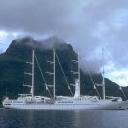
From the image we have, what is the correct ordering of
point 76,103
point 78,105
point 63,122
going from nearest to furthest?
point 63,122
point 78,105
point 76,103

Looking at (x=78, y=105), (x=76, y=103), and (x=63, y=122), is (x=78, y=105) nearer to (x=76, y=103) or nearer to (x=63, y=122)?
(x=76, y=103)

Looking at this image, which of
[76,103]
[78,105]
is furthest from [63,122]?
[76,103]

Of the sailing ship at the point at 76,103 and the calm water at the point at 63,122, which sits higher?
the sailing ship at the point at 76,103

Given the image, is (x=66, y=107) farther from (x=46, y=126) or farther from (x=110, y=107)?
(x=46, y=126)

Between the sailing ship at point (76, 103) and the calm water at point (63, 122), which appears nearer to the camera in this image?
the calm water at point (63, 122)

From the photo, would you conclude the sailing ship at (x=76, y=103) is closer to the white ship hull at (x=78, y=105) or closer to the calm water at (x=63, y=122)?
the white ship hull at (x=78, y=105)

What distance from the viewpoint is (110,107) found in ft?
629

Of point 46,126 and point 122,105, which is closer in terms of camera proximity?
point 46,126

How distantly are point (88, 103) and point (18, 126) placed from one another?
111945mm

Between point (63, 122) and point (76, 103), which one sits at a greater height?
point (76, 103)

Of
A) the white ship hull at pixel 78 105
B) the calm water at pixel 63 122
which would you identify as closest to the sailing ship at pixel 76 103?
the white ship hull at pixel 78 105

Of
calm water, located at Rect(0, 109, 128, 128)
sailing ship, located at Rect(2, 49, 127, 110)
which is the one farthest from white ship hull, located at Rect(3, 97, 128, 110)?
calm water, located at Rect(0, 109, 128, 128)

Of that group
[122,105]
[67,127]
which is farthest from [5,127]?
[122,105]

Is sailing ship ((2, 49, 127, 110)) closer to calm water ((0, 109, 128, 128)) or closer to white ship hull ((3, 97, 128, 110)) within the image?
white ship hull ((3, 97, 128, 110))
